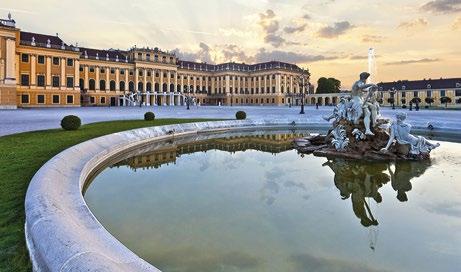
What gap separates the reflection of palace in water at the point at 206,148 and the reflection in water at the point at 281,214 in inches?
12.7

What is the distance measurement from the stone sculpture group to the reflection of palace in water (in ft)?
4.83

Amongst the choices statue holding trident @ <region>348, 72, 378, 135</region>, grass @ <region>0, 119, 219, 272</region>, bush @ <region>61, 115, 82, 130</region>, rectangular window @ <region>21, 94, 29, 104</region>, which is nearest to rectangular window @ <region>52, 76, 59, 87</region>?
rectangular window @ <region>21, 94, 29, 104</region>

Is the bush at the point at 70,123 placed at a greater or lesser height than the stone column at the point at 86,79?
lesser

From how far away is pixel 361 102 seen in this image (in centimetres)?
1223

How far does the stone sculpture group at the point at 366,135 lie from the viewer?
36.1 ft

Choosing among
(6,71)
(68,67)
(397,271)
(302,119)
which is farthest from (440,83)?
(397,271)

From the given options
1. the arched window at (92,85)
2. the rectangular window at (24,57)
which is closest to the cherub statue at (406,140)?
the rectangular window at (24,57)

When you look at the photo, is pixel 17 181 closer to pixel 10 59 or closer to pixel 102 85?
pixel 10 59

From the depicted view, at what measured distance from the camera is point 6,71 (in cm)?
4503

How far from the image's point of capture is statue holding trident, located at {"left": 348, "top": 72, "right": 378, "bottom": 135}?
11.9 meters

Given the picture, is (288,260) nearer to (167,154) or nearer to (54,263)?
(54,263)

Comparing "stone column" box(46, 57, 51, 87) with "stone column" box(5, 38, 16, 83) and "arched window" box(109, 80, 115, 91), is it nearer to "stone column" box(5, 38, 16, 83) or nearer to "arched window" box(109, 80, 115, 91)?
"stone column" box(5, 38, 16, 83)

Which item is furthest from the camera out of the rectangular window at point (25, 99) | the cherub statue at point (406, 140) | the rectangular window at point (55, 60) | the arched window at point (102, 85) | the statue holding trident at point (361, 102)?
the arched window at point (102, 85)

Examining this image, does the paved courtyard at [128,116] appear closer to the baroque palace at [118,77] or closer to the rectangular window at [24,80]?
the baroque palace at [118,77]
